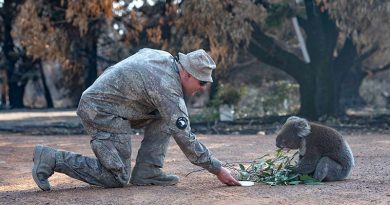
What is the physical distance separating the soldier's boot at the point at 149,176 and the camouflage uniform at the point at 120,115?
217mm

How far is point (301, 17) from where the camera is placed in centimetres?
1964

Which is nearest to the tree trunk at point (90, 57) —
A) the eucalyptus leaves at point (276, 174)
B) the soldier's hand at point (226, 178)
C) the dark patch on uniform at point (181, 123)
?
the eucalyptus leaves at point (276, 174)

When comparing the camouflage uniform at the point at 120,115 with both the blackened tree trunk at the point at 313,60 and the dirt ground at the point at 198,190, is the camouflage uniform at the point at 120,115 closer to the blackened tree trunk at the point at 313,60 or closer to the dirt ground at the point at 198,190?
the dirt ground at the point at 198,190

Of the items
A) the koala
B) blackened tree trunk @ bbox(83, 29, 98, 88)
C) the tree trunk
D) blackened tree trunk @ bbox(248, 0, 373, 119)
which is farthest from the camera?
the tree trunk

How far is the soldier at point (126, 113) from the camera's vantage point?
6344 millimetres

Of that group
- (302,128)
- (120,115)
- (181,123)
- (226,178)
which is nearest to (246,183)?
(226,178)

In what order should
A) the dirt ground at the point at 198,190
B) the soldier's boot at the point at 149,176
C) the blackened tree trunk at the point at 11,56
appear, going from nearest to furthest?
the dirt ground at the point at 198,190 < the soldier's boot at the point at 149,176 < the blackened tree trunk at the point at 11,56

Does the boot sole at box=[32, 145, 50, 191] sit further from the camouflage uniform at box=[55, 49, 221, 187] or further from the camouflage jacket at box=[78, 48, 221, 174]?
the camouflage jacket at box=[78, 48, 221, 174]

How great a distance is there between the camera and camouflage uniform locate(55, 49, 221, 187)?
6379mm

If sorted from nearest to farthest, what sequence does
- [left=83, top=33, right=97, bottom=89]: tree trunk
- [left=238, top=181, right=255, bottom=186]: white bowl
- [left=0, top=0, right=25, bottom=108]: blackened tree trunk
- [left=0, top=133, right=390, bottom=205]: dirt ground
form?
[left=0, top=133, right=390, bottom=205]: dirt ground
[left=238, top=181, right=255, bottom=186]: white bowl
[left=83, top=33, right=97, bottom=89]: tree trunk
[left=0, top=0, right=25, bottom=108]: blackened tree trunk

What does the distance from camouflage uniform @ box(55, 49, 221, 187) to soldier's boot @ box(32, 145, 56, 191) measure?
6cm

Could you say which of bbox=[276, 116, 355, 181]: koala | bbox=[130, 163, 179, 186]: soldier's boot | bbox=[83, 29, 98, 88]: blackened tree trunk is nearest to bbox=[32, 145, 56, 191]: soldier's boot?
bbox=[130, 163, 179, 186]: soldier's boot

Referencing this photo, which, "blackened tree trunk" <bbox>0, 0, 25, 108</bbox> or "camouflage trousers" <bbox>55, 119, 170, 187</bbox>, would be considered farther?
"blackened tree trunk" <bbox>0, 0, 25, 108</bbox>

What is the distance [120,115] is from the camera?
6.64 metres
